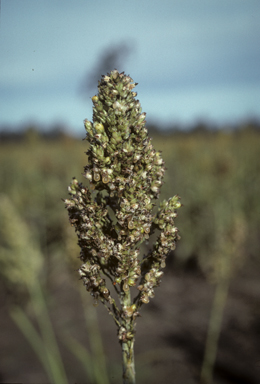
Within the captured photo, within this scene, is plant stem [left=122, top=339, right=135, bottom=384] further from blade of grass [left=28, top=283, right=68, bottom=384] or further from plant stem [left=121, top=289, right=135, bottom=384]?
blade of grass [left=28, top=283, right=68, bottom=384]

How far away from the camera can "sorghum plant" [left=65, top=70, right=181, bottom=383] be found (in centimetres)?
127

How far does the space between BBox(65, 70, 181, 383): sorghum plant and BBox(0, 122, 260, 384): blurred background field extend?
106cm

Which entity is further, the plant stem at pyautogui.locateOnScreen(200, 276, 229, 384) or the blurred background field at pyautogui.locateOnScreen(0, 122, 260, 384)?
the plant stem at pyautogui.locateOnScreen(200, 276, 229, 384)

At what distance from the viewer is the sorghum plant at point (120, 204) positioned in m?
1.27

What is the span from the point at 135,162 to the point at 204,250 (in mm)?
5939

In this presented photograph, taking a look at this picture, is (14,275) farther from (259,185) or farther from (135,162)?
(259,185)

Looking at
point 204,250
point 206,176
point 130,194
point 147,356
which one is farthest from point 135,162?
point 206,176

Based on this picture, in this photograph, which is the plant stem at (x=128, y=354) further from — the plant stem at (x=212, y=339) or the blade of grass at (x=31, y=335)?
the blade of grass at (x=31, y=335)

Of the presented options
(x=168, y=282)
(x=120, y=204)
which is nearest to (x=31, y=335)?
(x=168, y=282)

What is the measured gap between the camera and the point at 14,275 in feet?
9.16

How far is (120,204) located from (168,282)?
5.47 metres

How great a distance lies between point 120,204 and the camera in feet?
4.21

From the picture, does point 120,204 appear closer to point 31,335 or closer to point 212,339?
point 212,339

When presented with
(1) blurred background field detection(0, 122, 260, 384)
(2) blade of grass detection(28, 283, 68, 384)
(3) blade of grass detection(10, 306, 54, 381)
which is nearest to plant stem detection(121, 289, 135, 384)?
(1) blurred background field detection(0, 122, 260, 384)
